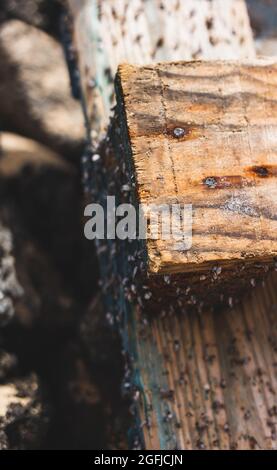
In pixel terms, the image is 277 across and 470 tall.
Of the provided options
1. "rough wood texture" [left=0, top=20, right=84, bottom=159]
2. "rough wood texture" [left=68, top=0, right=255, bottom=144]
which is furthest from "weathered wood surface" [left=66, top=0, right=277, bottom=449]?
"rough wood texture" [left=0, top=20, right=84, bottom=159]

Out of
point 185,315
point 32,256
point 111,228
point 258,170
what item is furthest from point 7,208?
point 258,170

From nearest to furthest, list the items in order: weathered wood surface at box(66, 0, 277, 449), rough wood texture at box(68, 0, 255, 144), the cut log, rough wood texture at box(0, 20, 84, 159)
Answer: the cut log
weathered wood surface at box(66, 0, 277, 449)
rough wood texture at box(68, 0, 255, 144)
rough wood texture at box(0, 20, 84, 159)

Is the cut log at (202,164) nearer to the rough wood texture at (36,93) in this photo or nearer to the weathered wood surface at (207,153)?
the weathered wood surface at (207,153)

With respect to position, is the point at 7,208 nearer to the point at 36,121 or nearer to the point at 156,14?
the point at 36,121

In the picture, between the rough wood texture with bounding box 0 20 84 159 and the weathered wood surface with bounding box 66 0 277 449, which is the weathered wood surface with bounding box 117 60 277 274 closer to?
the weathered wood surface with bounding box 66 0 277 449

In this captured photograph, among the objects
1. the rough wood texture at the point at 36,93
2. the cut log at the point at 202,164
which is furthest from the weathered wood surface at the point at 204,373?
the rough wood texture at the point at 36,93

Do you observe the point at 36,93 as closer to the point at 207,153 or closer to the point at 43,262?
the point at 43,262

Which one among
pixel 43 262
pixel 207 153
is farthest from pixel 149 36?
pixel 43 262

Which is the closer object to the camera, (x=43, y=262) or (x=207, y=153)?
(x=207, y=153)

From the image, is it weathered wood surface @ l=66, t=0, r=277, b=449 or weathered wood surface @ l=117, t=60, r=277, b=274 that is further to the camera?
weathered wood surface @ l=66, t=0, r=277, b=449
